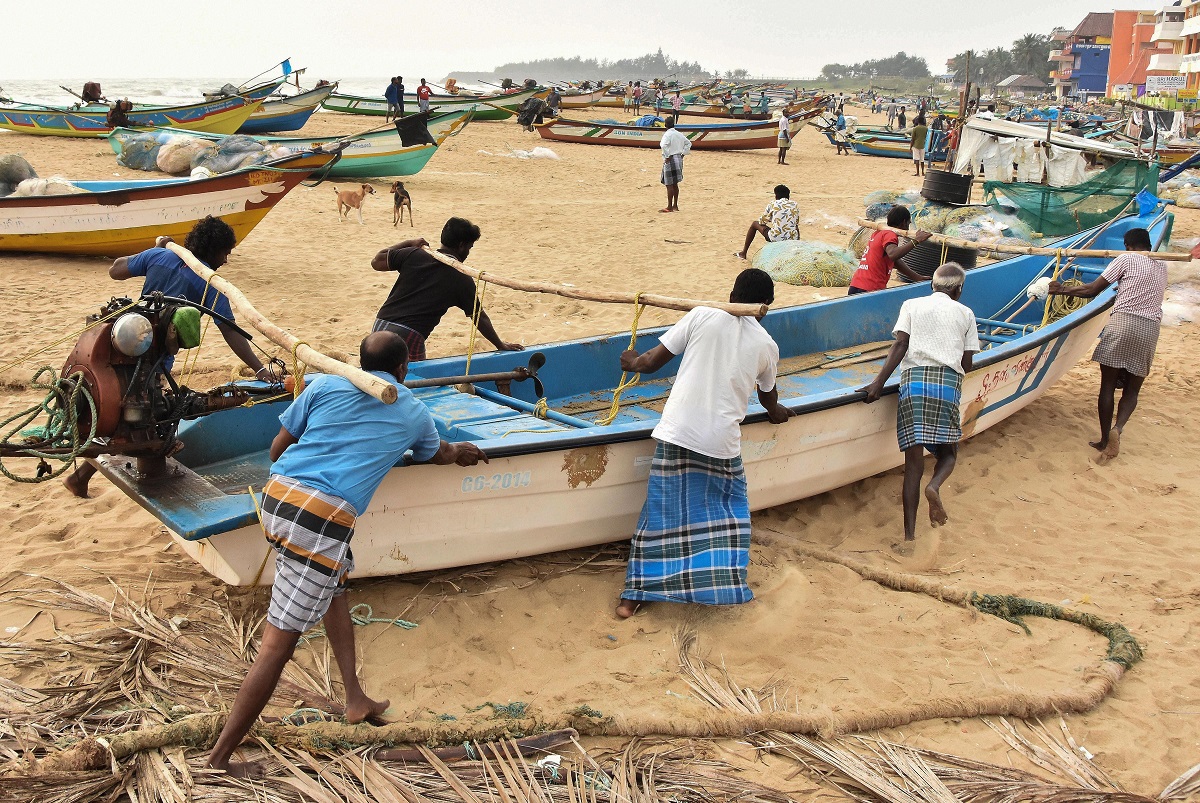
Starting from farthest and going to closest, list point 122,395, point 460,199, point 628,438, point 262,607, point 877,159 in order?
point 877,159 < point 460,199 < point 628,438 < point 262,607 < point 122,395

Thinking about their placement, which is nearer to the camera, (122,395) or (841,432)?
(122,395)

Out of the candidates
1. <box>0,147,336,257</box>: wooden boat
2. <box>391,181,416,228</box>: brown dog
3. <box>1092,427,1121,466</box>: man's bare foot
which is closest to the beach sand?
<box>1092,427,1121,466</box>: man's bare foot

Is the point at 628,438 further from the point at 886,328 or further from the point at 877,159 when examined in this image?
the point at 877,159

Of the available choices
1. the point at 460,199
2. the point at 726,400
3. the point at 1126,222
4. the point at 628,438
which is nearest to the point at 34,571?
the point at 628,438

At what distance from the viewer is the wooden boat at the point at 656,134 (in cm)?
2445

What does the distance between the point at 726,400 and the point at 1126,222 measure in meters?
8.01

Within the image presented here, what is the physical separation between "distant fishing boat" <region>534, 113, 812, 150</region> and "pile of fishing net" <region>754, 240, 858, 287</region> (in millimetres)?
14866

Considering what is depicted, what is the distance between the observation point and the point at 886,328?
23.5 ft

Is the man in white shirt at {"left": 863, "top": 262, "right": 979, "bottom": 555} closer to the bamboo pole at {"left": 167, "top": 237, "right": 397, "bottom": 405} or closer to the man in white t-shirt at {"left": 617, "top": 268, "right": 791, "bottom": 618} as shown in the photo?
the man in white t-shirt at {"left": 617, "top": 268, "right": 791, "bottom": 618}

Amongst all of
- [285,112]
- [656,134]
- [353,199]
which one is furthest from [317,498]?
[285,112]

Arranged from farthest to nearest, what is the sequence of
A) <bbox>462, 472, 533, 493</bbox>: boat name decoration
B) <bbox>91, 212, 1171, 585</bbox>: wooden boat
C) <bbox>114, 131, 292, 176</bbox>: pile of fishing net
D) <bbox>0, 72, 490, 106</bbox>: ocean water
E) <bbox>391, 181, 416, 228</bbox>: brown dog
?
<bbox>0, 72, 490, 106</bbox>: ocean water → <bbox>114, 131, 292, 176</bbox>: pile of fishing net → <bbox>391, 181, 416, 228</bbox>: brown dog → <bbox>462, 472, 533, 493</bbox>: boat name decoration → <bbox>91, 212, 1171, 585</bbox>: wooden boat

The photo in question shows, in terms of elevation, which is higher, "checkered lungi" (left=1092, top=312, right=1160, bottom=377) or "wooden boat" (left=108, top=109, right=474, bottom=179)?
"wooden boat" (left=108, top=109, right=474, bottom=179)

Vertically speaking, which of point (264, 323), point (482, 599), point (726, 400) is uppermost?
point (264, 323)

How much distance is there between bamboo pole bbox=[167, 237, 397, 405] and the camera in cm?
289
